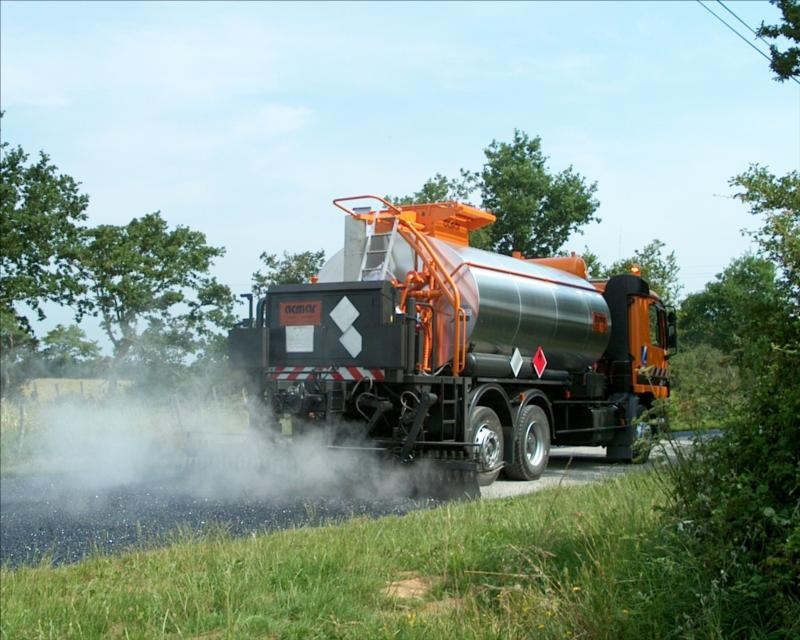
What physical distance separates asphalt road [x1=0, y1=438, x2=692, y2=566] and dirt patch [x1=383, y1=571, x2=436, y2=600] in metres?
2.47

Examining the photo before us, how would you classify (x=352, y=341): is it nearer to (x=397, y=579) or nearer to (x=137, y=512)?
(x=137, y=512)

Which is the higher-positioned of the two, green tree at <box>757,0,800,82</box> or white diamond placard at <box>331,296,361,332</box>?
green tree at <box>757,0,800,82</box>

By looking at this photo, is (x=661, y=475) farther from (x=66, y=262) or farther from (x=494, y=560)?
(x=66, y=262)

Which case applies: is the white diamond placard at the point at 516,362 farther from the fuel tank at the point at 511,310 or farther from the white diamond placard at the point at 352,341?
the white diamond placard at the point at 352,341

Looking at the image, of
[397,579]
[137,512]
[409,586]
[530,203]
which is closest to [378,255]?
[137,512]

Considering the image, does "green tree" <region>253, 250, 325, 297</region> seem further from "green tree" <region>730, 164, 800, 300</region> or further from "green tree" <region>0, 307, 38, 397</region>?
"green tree" <region>730, 164, 800, 300</region>

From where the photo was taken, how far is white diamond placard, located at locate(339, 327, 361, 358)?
36.6 feet

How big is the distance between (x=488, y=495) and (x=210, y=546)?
189 inches

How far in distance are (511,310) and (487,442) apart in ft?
5.51

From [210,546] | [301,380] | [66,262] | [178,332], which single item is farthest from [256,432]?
[178,332]

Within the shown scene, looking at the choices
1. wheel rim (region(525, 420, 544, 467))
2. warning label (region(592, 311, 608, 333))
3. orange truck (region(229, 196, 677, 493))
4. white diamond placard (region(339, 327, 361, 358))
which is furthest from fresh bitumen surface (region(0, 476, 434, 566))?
warning label (region(592, 311, 608, 333))

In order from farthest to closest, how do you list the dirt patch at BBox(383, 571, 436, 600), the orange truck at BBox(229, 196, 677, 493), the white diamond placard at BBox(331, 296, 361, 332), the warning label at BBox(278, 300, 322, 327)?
the warning label at BBox(278, 300, 322, 327) → the white diamond placard at BBox(331, 296, 361, 332) → the orange truck at BBox(229, 196, 677, 493) → the dirt patch at BBox(383, 571, 436, 600)

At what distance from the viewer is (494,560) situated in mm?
5695

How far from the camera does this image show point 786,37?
10430mm
